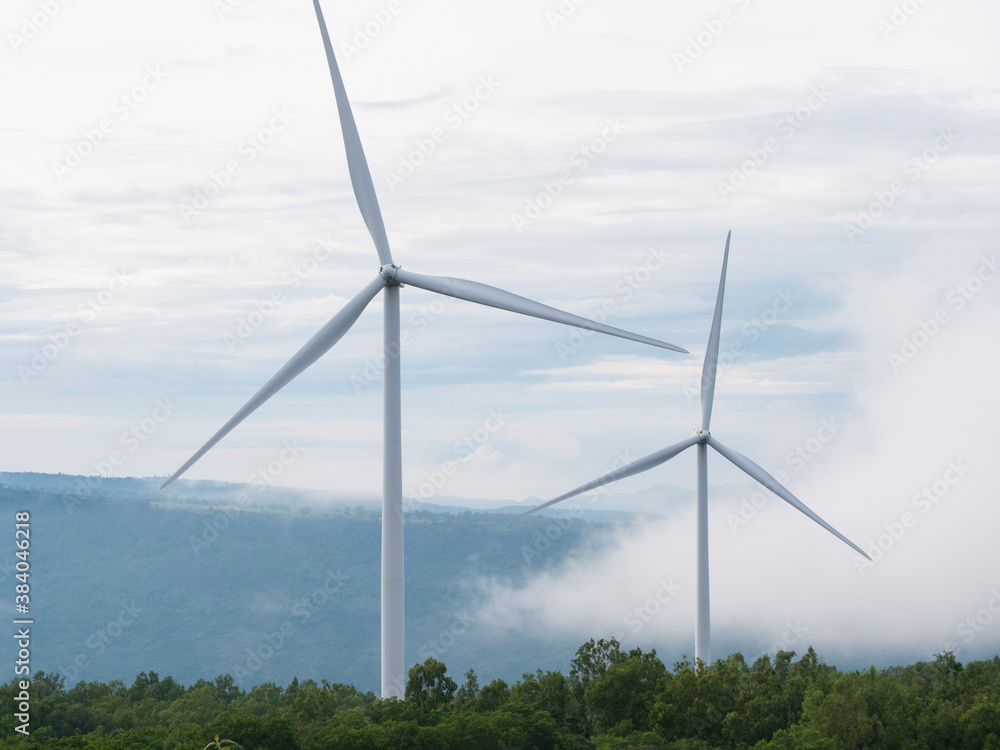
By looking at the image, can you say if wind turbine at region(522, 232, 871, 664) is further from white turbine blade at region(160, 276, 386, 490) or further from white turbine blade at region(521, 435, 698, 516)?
white turbine blade at region(160, 276, 386, 490)

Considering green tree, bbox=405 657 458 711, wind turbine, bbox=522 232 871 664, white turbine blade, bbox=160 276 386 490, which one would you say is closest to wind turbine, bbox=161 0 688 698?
white turbine blade, bbox=160 276 386 490

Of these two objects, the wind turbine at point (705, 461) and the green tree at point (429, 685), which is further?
the wind turbine at point (705, 461)

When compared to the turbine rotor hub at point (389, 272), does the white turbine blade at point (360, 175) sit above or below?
above

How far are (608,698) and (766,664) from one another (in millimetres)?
16877

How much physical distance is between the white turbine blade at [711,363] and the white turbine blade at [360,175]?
25907 mm

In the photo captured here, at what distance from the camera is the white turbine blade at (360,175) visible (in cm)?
4019

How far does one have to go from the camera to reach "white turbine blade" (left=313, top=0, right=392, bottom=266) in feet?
132

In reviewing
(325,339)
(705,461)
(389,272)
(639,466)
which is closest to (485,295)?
(389,272)

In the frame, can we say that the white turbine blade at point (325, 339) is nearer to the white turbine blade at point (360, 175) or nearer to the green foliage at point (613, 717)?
the white turbine blade at point (360, 175)

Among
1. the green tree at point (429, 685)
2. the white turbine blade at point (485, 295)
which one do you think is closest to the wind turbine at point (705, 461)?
the green tree at point (429, 685)

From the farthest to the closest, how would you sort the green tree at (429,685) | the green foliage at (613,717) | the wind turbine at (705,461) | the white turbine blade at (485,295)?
the wind turbine at (705,461) → the green tree at (429,685) → the green foliage at (613,717) → the white turbine blade at (485,295)

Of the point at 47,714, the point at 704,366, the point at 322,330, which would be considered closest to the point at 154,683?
the point at 47,714

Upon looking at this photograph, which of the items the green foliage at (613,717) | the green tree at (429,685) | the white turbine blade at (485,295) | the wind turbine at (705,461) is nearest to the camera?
the white turbine blade at (485,295)

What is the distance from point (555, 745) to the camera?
42312mm
